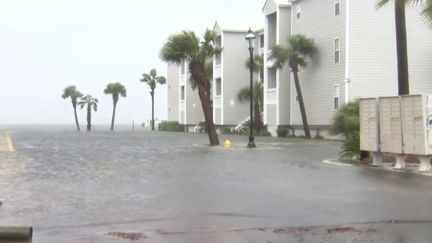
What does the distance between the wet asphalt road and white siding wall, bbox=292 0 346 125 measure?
21983mm

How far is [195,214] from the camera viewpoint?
33.6 feet

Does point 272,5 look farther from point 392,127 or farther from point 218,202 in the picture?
point 218,202

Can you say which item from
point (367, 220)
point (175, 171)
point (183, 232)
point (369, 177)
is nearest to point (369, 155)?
point (369, 177)

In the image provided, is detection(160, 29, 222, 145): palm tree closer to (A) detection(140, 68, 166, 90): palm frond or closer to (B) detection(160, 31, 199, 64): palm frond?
(B) detection(160, 31, 199, 64): palm frond

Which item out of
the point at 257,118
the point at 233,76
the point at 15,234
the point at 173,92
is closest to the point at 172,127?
the point at 173,92

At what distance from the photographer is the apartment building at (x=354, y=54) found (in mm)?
38906

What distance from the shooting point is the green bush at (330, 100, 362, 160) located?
68.6 feet

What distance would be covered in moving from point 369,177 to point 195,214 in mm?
6639

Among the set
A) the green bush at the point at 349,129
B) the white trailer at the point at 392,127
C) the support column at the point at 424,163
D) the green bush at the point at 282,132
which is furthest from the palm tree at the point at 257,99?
the support column at the point at 424,163

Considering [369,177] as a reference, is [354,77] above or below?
above

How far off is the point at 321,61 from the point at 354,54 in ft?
12.5

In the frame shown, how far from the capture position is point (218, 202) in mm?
11609

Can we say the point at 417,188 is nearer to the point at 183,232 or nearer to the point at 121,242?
the point at 183,232

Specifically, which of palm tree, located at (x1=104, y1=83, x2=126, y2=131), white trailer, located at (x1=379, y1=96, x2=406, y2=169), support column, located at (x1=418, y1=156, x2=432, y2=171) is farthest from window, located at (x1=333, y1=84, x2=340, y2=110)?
palm tree, located at (x1=104, y1=83, x2=126, y2=131)
